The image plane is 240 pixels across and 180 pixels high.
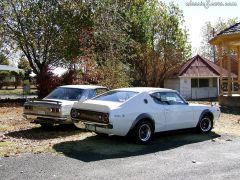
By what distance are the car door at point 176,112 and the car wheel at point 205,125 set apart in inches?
16.8

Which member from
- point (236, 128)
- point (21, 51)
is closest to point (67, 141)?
point (236, 128)

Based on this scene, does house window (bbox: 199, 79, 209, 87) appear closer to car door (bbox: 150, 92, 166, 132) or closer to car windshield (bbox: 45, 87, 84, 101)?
car windshield (bbox: 45, 87, 84, 101)

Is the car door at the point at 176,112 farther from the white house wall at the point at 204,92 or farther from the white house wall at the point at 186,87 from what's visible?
the white house wall at the point at 204,92

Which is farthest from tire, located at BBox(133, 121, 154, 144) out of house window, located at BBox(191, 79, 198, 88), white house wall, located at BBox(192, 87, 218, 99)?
house window, located at BBox(191, 79, 198, 88)

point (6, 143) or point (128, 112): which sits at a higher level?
point (128, 112)

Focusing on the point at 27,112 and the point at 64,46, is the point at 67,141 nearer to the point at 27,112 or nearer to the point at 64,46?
the point at 27,112

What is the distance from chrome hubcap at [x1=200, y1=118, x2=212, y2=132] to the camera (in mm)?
12391

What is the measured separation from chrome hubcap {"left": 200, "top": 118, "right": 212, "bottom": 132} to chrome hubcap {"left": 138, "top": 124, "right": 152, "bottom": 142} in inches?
93.1

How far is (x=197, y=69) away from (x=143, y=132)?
101 ft

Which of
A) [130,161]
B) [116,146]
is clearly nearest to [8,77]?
[116,146]

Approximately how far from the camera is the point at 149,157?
29.4 feet

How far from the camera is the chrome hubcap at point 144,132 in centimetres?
1053

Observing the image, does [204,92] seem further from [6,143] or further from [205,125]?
[6,143]

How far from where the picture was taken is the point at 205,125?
1249 cm
